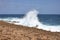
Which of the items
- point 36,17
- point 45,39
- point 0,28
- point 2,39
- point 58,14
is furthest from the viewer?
point 36,17

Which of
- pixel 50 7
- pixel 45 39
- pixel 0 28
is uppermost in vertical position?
pixel 50 7

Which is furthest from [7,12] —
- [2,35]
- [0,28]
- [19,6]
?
[2,35]

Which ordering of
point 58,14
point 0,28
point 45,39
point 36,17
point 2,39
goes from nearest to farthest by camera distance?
point 2,39, point 45,39, point 0,28, point 58,14, point 36,17

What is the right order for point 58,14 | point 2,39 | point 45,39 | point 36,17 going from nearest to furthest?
point 2,39 < point 45,39 < point 58,14 < point 36,17

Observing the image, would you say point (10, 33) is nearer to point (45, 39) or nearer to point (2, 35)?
point (2, 35)

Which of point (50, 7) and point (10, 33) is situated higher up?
point (50, 7)

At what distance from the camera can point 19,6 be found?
512 centimetres

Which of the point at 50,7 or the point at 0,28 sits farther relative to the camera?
the point at 50,7

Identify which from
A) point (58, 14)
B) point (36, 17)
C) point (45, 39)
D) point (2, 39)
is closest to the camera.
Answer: point (2, 39)

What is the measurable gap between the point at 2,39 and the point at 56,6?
113 inches

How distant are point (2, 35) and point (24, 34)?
0.41 meters

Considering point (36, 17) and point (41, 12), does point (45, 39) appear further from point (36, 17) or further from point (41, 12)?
point (36, 17)

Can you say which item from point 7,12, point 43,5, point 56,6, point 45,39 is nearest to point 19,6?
point 7,12

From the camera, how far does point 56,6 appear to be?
5.08 meters
